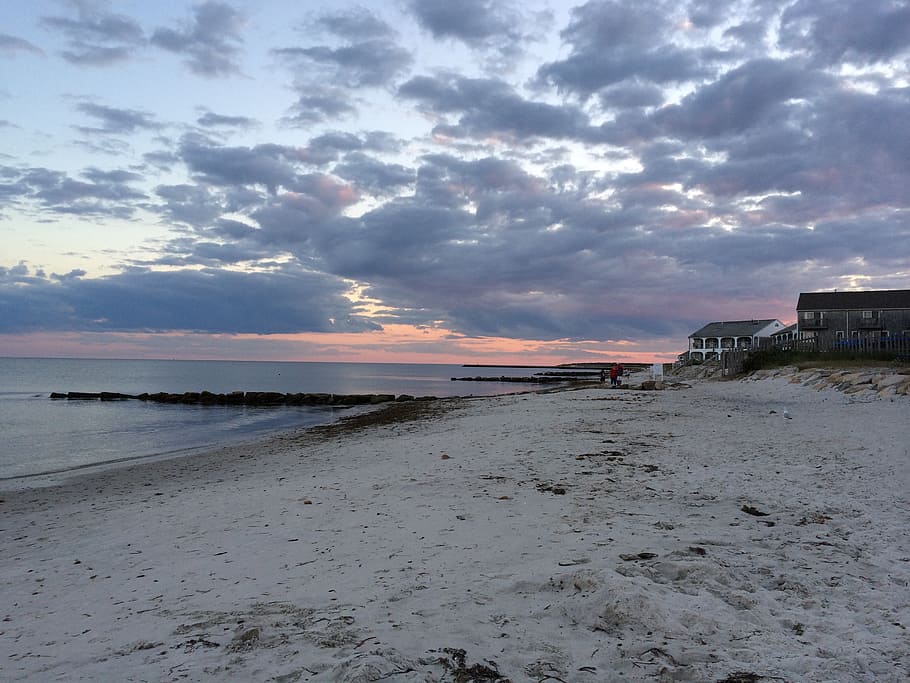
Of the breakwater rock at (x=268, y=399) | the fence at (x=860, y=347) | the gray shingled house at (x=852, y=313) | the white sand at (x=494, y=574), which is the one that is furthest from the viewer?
the gray shingled house at (x=852, y=313)

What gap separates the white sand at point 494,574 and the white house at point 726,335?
77.5 metres

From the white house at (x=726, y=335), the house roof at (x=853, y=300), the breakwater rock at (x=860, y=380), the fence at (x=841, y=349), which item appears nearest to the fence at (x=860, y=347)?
the fence at (x=841, y=349)

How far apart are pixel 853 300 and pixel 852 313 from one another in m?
1.80

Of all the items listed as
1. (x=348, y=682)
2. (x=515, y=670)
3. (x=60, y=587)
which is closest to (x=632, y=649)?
(x=515, y=670)

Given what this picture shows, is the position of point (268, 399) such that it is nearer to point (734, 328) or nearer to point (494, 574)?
point (494, 574)

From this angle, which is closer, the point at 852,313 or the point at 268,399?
the point at 268,399

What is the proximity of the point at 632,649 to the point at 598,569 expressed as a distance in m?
1.21

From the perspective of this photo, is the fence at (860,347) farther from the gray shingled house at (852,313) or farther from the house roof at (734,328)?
the house roof at (734,328)

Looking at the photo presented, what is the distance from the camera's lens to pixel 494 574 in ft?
16.0

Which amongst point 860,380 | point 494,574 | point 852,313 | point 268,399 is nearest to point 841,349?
point 860,380

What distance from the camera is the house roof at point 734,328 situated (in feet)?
269

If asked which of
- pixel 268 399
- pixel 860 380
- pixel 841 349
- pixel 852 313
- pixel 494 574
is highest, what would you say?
pixel 852 313

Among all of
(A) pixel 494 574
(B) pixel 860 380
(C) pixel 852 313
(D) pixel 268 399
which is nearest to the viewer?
(A) pixel 494 574

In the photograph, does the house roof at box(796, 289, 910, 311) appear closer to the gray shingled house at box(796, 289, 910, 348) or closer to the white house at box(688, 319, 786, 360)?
the gray shingled house at box(796, 289, 910, 348)
